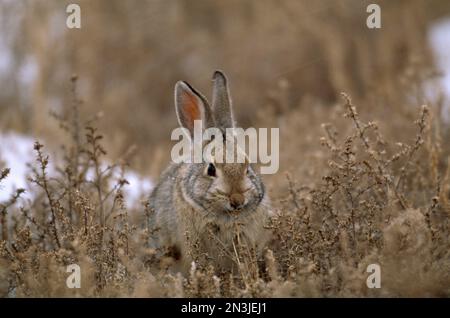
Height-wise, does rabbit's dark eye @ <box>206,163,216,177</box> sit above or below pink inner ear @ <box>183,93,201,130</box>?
below

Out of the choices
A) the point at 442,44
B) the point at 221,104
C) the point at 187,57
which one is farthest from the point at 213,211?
the point at 187,57

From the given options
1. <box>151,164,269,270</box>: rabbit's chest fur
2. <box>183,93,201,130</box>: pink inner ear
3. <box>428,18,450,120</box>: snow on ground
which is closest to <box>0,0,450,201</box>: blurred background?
<box>428,18,450,120</box>: snow on ground

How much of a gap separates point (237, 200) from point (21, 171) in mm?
3406

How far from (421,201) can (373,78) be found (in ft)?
14.9

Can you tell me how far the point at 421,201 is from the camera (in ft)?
17.1

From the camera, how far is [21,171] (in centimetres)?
708

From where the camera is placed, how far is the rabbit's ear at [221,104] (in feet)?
16.5

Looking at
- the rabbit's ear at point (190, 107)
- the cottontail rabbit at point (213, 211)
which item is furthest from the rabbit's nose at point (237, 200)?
the rabbit's ear at point (190, 107)

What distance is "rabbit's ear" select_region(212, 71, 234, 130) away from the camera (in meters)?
5.04

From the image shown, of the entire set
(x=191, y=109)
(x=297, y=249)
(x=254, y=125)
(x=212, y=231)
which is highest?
(x=254, y=125)

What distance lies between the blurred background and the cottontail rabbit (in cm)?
349

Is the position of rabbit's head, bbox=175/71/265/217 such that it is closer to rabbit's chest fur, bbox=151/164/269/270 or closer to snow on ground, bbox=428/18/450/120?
rabbit's chest fur, bbox=151/164/269/270

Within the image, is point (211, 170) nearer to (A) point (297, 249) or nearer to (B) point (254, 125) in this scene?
(A) point (297, 249)
